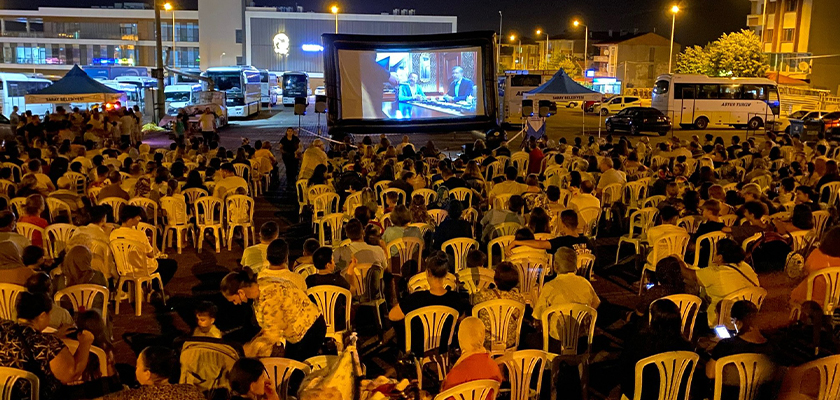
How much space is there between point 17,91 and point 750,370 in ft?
121

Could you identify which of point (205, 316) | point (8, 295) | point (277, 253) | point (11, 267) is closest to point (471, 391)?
point (205, 316)

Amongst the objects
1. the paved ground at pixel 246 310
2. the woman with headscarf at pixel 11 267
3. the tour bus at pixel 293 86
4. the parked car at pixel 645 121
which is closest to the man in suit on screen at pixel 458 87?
the paved ground at pixel 246 310

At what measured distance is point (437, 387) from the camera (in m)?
4.81

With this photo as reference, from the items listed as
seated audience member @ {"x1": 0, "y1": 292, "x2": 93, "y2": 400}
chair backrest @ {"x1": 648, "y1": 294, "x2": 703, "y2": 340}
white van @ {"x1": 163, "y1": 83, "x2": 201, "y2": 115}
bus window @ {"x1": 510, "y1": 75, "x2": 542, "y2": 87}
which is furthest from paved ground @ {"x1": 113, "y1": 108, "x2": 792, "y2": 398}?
white van @ {"x1": 163, "y1": 83, "x2": 201, "y2": 115}

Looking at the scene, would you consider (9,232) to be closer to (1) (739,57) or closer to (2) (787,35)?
(1) (739,57)

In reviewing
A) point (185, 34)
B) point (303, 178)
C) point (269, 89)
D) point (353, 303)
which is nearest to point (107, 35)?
point (185, 34)

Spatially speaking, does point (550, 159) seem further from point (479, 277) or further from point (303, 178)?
point (479, 277)

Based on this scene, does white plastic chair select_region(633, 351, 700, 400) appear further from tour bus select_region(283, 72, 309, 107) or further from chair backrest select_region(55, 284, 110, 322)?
tour bus select_region(283, 72, 309, 107)

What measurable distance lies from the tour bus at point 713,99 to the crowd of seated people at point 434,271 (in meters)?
20.9

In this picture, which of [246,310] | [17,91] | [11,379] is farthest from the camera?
[17,91]

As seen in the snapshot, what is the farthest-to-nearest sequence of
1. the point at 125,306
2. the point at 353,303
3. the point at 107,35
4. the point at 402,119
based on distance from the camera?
the point at 107,35, the point at 402,119, the point at 125,306, the point at 353,303

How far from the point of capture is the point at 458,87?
18.3m

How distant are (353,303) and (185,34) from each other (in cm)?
6084

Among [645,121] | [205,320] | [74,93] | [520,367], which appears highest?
[74,93]
